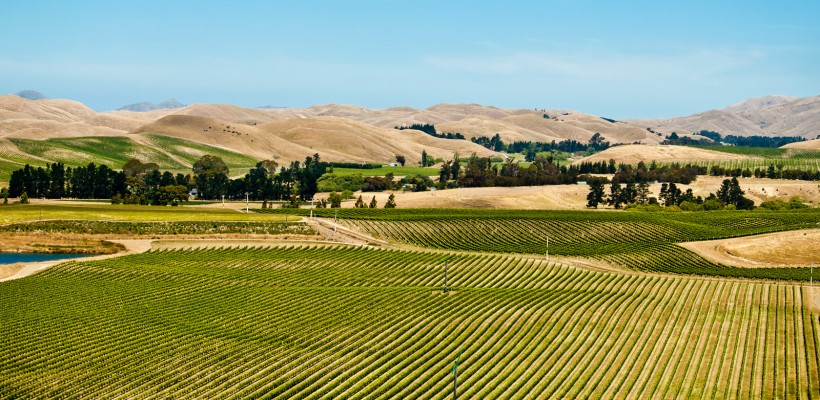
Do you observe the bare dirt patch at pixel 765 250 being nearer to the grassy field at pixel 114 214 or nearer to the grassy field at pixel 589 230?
the grassy field at pixel 589 230

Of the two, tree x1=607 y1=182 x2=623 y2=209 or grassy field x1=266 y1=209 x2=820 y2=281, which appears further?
tree x1=607 y1=182 x2=623 y2=209

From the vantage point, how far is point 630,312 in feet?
266

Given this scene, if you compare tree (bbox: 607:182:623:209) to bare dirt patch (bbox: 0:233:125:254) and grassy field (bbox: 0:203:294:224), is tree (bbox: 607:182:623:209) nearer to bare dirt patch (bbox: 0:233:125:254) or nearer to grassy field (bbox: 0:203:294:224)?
grassy field (bbox: 0:203:294:224)

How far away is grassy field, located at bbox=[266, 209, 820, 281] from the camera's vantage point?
398 feet

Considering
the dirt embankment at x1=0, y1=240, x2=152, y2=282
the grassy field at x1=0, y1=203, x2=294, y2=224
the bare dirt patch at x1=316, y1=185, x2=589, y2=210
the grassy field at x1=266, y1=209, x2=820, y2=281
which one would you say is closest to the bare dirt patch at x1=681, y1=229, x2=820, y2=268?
the grassy field at x1=266, y1=209, x2=820, y2=281

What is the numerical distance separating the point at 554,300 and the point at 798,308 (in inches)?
974

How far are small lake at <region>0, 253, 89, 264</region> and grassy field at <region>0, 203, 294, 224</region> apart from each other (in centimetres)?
1196

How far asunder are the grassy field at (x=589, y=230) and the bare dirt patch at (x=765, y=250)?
3.37m

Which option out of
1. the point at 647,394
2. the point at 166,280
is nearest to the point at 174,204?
the point at 166,280

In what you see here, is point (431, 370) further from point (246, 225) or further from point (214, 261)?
point (246, 225)

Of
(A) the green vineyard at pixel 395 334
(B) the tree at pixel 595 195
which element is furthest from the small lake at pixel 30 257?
(B) the tree at pixel 595 195

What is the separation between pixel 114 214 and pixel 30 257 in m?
22.9

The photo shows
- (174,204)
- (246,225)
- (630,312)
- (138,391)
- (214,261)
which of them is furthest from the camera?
(174,204)

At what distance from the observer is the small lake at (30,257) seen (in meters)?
Answer: 110
